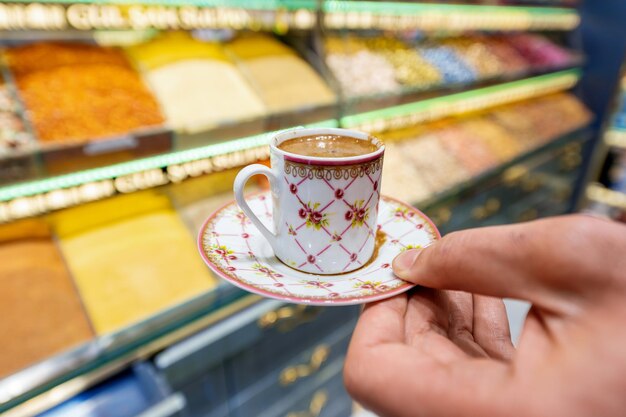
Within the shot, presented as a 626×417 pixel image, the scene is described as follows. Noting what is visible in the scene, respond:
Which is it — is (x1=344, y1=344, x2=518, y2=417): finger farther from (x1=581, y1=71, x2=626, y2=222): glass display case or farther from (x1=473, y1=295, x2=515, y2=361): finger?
(x1=581, y1=71, x2=626, y2=222): glass display case

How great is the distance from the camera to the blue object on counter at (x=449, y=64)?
7.53ft

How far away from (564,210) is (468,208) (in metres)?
1.88

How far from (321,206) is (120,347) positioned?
791mm

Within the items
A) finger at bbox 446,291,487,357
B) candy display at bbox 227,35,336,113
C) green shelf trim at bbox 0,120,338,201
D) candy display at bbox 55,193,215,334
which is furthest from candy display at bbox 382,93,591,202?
finger at bbox 446,291,487,357

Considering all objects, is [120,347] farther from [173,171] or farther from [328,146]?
[328,146]

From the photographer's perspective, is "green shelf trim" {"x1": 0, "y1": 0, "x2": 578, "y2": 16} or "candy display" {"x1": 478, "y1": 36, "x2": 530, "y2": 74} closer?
"green shelf trim" {"x1": 0, "y1": 0, "x2": 578, "y2": 16}

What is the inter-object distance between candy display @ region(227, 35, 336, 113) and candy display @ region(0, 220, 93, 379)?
2.77ft

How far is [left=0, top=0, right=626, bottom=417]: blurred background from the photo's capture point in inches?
42.2

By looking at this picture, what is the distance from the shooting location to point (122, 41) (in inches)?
64.2

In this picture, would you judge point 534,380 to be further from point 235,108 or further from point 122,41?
point 122,41

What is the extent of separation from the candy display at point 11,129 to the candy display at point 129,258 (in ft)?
1.13

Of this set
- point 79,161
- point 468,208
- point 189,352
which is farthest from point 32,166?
point 468,208

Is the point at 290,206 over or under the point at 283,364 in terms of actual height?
over

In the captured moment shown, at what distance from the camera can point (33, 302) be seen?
1.12 meters
